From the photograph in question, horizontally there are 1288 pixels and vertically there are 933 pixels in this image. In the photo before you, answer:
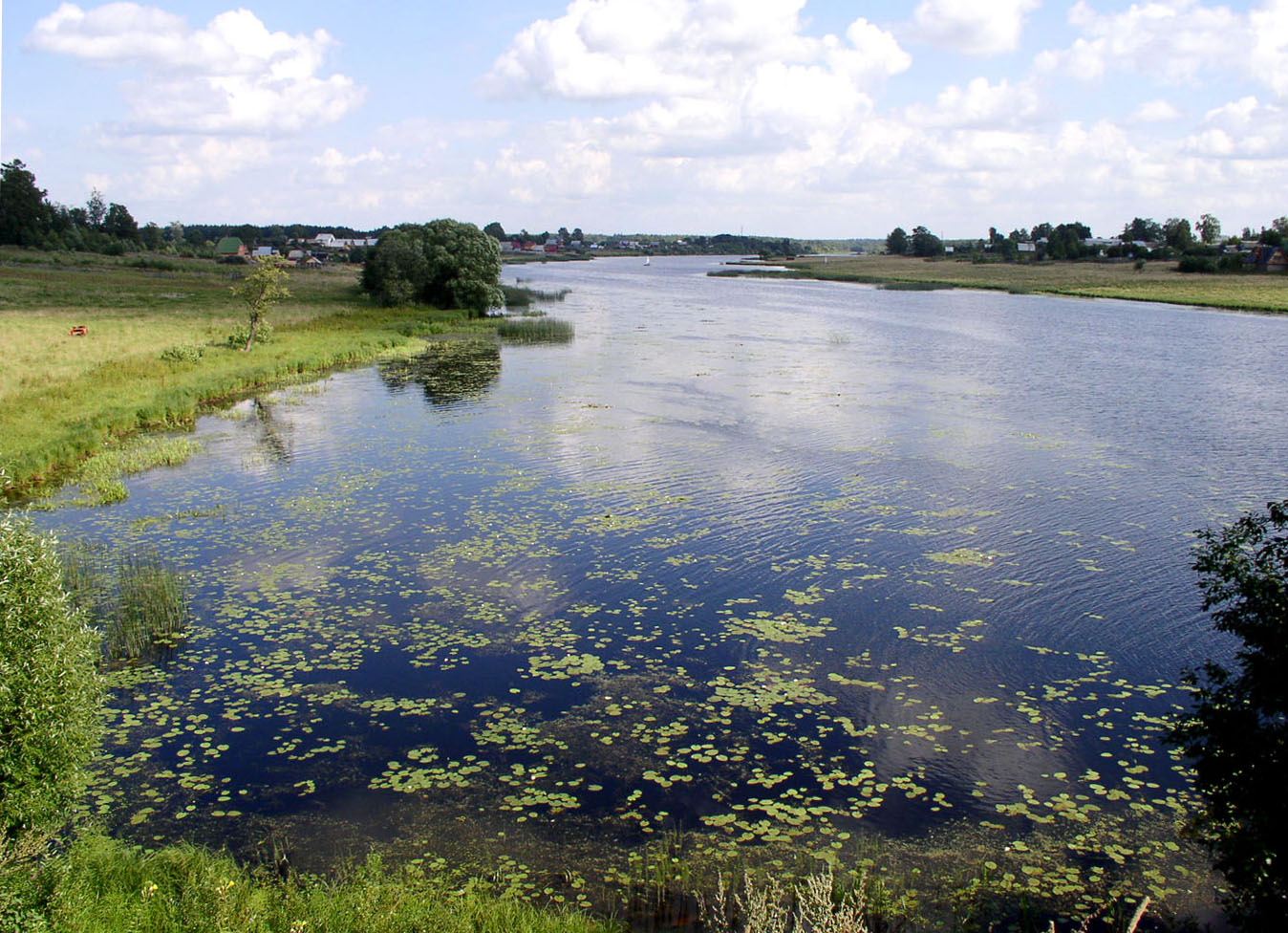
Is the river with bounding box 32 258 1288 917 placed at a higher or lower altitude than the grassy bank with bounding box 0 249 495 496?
lower

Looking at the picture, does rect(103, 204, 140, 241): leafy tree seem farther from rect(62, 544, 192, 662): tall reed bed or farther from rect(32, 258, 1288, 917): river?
rect(62, 544, 192, 662): tall reed bed

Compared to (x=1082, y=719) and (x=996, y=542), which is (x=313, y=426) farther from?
(x=1082, y=719)

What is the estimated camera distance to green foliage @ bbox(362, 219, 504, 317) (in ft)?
226

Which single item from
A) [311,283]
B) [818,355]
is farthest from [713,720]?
[311,283]

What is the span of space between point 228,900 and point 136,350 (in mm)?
40688

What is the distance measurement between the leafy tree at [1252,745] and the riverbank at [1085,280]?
82.7 meters

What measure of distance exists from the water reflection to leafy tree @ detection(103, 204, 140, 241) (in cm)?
11702

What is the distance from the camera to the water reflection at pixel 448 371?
125 feet

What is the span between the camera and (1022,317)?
238 feet

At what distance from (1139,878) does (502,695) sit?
26.3 feet

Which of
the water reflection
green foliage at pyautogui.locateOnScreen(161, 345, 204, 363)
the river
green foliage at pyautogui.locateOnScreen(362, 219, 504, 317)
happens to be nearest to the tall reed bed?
the river

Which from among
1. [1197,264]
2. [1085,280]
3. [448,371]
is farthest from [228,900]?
[1197,264]

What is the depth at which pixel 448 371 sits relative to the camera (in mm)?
44156

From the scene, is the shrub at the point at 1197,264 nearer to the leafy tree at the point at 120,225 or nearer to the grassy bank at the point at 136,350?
the grassy bank at the point at 136,350
